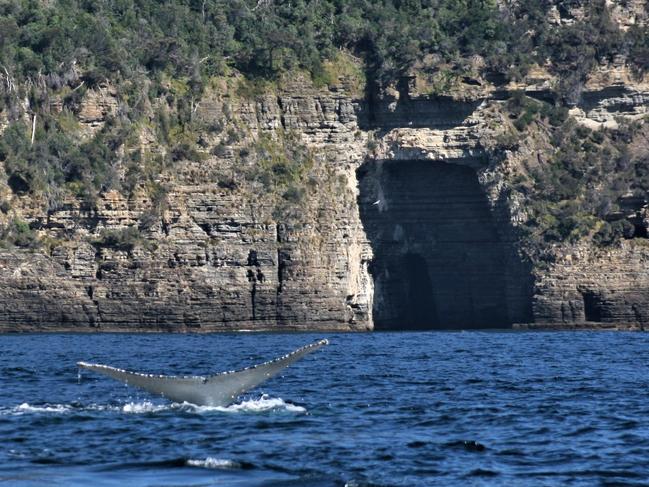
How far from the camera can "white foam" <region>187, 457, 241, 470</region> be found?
35.6 meters

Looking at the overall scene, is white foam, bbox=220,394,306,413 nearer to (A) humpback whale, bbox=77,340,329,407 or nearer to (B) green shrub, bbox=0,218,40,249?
(A) humpback whale, bbox=77,340,329,407

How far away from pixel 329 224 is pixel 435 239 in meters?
7.71

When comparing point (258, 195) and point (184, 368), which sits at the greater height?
point (258, 195)

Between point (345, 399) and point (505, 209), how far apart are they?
219 ft

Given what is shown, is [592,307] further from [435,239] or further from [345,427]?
[345,427]

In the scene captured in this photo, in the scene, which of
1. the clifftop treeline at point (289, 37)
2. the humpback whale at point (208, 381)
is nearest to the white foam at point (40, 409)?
the humpback whale at point (208, 381)

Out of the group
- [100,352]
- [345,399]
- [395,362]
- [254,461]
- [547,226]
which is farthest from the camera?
[547,226]

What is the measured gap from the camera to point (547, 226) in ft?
373

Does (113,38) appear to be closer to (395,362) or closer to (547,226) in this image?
(547,226)

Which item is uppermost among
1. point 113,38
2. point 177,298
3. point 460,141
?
point 113,38

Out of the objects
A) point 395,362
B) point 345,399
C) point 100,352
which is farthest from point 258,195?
point 345,399

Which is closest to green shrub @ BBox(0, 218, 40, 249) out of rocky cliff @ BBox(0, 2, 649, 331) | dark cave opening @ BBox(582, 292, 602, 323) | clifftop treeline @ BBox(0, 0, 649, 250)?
rocky cliff @ BBox(0, 2, 649, 331)

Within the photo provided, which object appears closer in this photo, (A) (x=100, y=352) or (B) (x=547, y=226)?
(A) (x=100, y=352)

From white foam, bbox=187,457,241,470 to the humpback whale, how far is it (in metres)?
6.05
